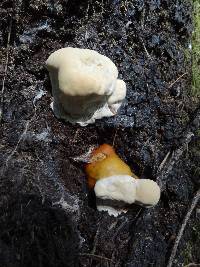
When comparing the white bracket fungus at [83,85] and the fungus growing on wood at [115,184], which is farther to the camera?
the fungus growing on wood at [115,184]

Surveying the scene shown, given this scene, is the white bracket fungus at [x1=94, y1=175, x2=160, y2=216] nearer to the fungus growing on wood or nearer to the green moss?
the fungus growing on wood

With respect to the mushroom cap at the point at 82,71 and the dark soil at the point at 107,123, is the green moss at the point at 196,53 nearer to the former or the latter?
the dark soil at the point at 107,123

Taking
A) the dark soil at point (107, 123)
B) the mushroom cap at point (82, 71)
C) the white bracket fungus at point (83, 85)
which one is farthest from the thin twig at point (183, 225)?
the mushroom cap at point (82, 71)

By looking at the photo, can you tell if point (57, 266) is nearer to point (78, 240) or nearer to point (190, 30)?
point (78, 240)

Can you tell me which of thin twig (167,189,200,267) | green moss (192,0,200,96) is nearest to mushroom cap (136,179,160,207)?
thin twig (167,189,200,267)

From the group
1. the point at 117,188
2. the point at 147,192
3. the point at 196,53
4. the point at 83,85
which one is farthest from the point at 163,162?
the point at 196,53

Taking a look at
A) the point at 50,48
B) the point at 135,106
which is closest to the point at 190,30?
the point at 135,106

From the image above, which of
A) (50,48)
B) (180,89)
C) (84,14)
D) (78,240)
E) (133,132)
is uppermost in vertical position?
(84,14)
